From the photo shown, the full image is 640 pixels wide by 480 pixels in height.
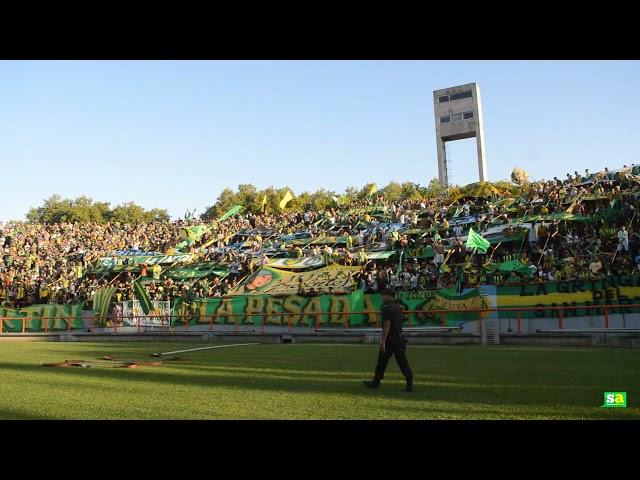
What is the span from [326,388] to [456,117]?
64.4m

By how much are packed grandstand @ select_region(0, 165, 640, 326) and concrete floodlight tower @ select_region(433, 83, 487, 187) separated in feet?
76.1

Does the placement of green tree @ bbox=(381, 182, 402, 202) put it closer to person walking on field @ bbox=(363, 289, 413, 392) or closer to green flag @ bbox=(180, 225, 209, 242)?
green flag @ bbox=(180, 225, 209, 242)

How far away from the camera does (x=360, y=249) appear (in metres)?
37.0

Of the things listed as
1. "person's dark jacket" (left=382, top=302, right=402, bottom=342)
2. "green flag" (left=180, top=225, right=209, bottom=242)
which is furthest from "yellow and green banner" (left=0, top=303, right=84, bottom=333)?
"person's dark jacket" (left=382, top=302, right=402, bottom=342)

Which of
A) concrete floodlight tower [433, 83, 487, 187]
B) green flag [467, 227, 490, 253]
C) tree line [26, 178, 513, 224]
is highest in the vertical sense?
concrete floodlight tower [433, 83, 487, 187]

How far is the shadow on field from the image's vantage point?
9508 millimetres

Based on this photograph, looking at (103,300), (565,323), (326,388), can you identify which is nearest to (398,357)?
(326,388)

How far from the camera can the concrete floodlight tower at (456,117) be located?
70.1 m

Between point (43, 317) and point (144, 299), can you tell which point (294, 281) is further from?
point (43, 317)

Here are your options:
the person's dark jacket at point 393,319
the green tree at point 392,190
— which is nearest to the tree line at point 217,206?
the green tree at point 392,190

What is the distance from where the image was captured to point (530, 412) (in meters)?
8.77
